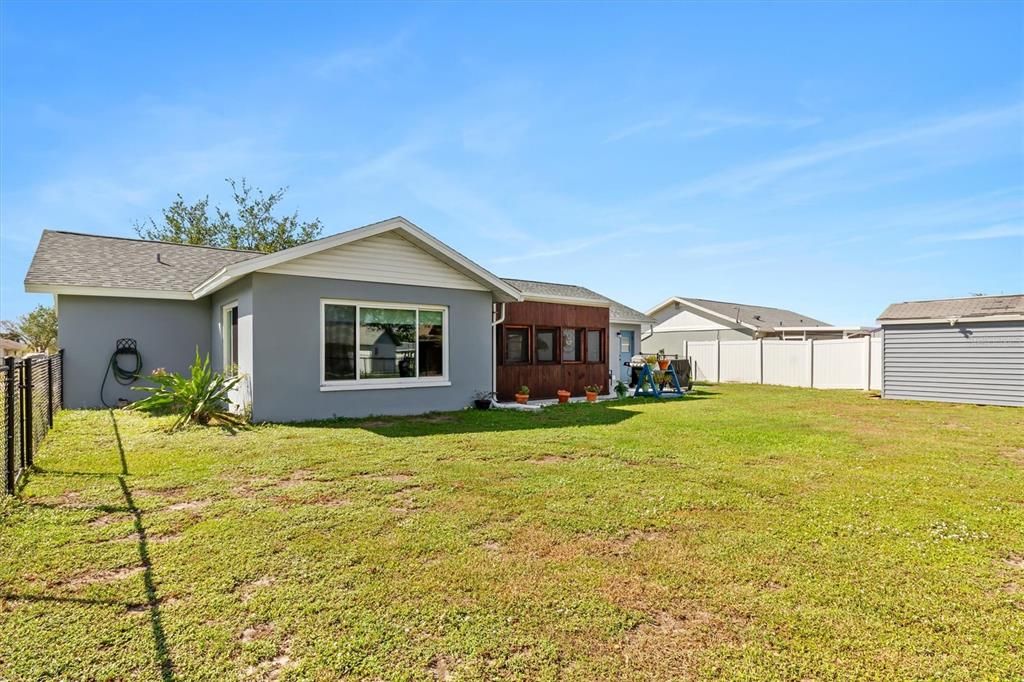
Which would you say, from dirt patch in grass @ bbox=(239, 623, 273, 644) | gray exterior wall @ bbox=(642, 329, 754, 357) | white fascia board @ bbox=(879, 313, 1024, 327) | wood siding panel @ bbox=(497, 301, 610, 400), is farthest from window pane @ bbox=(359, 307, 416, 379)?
gray exterior wall @ bbox=(642, 329, 754, 357)

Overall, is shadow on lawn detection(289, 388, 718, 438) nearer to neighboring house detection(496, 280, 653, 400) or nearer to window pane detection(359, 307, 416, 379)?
window pane detection(359, 307, 416, 379)

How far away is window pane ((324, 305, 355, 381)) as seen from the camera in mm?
9039

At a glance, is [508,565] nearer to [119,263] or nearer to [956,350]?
[119,263]

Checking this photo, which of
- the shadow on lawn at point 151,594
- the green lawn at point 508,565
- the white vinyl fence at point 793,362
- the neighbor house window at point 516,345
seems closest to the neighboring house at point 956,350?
the white vinyl fence at point 793,362

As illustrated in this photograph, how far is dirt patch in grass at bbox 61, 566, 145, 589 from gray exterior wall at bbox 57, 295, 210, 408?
9.61m

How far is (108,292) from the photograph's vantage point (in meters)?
10.3

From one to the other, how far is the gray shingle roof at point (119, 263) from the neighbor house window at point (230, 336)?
1.70m

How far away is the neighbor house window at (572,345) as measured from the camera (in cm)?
1343

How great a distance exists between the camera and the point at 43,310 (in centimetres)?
2995

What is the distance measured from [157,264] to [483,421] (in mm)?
9330

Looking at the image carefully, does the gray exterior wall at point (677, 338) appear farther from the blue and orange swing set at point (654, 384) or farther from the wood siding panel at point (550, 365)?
the wood siding panel at point (550, 365)

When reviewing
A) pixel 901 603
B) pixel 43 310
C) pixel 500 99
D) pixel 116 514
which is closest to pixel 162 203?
pixel 43 310

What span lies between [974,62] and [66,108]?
21.7 m

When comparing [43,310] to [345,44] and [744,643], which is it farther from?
[744,643]
